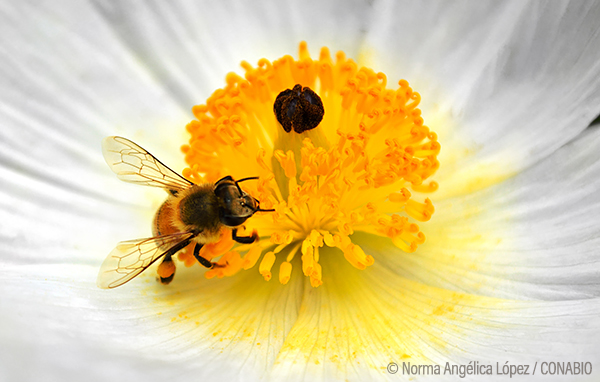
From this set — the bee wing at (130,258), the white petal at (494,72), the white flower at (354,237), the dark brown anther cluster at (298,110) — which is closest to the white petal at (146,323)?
the white flower at (354,237)

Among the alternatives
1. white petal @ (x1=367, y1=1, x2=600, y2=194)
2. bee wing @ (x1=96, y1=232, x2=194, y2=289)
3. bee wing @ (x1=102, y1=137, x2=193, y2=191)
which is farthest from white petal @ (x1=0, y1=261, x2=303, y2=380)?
white petal @ (x1=367, y1=1, x2=600, y2=194)

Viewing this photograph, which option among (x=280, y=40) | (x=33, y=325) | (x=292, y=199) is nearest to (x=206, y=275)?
(x=292, y=199)

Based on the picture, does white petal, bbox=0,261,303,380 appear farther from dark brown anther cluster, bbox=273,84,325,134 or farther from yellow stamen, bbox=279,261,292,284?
dark brown anther cluster, bbox=273,84,325,134

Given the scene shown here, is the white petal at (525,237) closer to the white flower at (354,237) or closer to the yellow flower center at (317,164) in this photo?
the white flower at (354,237)

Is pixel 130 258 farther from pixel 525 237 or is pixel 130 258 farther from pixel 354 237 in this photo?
pixel 525 237

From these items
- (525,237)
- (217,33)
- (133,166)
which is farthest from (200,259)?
(217,33)
